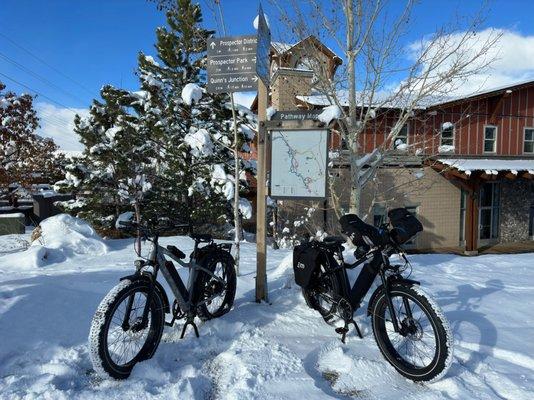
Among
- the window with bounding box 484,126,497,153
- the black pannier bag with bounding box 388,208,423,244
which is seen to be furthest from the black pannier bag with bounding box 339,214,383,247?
the window with bounding box 484,126,497,153

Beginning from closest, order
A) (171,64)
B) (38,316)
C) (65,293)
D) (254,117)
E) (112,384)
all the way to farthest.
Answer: (112,384), (38,316), (65,293), (254,117), (171,64)

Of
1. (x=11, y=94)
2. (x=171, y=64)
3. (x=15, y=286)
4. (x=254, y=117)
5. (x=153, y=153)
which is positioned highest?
(x=171, y=64)

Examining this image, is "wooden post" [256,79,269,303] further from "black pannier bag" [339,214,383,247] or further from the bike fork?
the bike fork

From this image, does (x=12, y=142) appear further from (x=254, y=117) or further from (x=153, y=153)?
(x=254, y=117)

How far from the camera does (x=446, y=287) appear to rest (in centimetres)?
509

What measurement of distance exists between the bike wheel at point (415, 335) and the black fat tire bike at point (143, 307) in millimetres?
1463

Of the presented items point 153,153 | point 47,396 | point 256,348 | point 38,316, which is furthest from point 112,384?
point 153,153

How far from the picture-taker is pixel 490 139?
16.5 meters

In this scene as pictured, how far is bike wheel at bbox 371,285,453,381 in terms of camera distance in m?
2.60

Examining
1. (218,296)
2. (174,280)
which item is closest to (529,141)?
(218,296)

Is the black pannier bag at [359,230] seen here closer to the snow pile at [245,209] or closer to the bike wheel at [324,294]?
the bike wheel at [324,294]

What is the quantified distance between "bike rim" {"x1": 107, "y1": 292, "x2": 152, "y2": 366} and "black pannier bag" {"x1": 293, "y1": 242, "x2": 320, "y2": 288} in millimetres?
1407

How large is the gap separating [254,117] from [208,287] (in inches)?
285

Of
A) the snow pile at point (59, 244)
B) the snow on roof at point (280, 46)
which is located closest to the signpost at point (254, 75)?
the snow on roof at point (280, 46)
